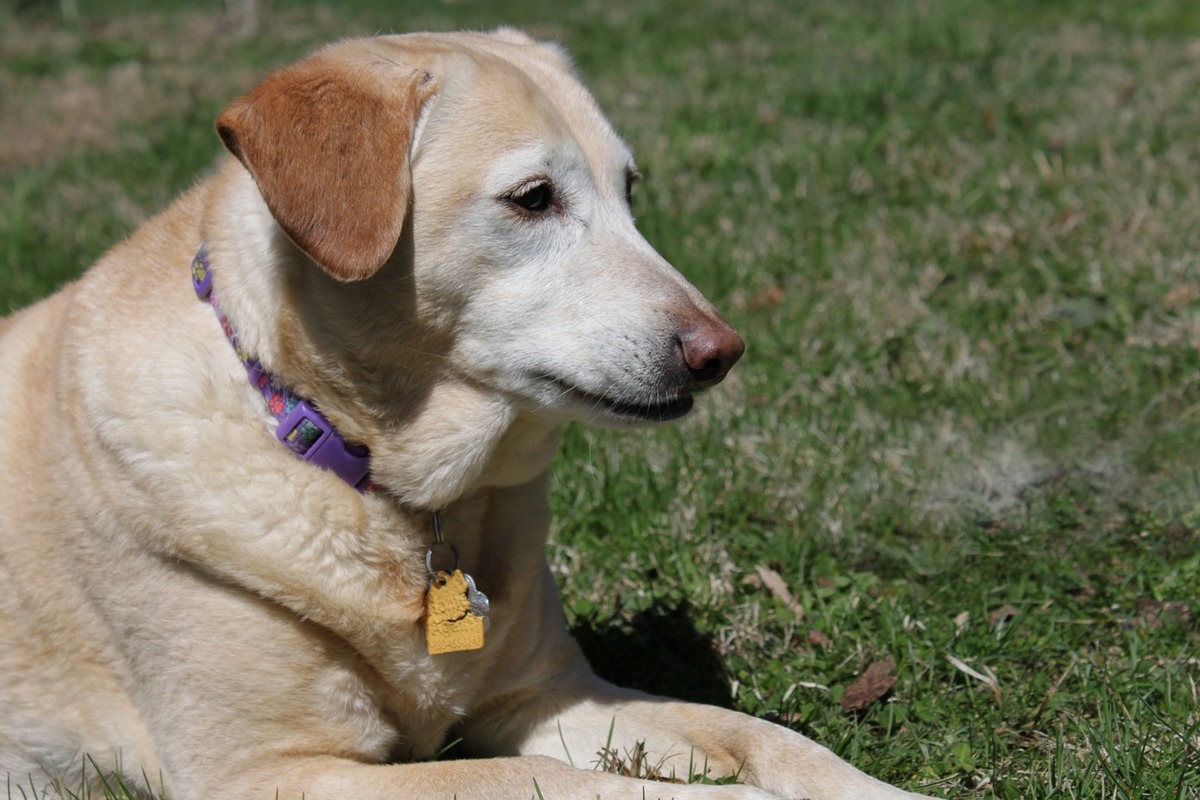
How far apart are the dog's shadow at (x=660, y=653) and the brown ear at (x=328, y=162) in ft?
4.68

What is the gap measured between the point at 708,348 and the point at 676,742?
0.94 meters

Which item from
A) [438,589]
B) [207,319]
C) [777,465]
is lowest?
[777,465]

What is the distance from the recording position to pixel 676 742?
9.62 ft

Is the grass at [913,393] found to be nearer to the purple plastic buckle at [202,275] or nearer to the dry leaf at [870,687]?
the dry leaf at [870,687]

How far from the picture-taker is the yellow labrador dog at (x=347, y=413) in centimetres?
260

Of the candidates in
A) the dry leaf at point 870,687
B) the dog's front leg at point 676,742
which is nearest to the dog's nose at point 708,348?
the dog's front leg at point 676,742

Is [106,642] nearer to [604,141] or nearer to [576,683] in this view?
[576,683]

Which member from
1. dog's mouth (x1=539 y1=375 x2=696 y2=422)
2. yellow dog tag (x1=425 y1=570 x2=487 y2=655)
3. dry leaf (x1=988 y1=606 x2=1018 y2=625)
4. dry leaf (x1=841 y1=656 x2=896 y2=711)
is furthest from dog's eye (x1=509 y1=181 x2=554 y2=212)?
dry leaf (x1=988 y1=606 x2=1018 y2=625)

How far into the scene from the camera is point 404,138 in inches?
102

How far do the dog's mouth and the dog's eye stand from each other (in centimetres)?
37

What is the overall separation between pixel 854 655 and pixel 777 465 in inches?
35.4

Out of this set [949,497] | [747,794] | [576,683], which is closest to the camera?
[747,794]

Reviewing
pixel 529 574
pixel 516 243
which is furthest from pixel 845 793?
pixel 516 243

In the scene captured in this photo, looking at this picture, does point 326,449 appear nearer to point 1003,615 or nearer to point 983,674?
point 983,674
